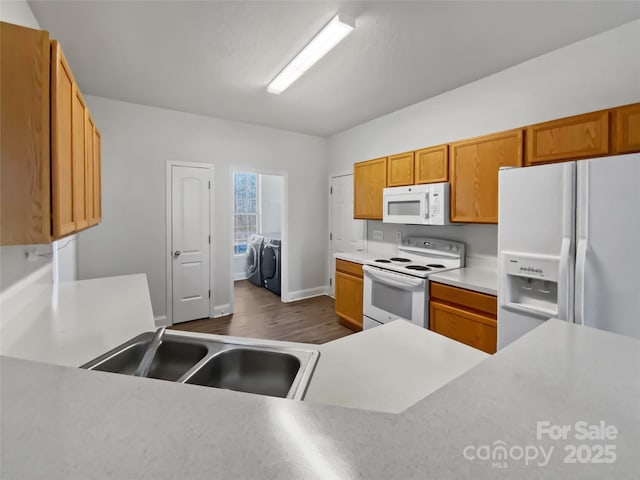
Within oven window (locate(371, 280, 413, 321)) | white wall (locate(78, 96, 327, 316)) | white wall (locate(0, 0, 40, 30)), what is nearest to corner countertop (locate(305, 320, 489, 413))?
oven window (locate(371, 280, 413, 321))

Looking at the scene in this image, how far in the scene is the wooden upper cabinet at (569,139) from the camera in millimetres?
1858

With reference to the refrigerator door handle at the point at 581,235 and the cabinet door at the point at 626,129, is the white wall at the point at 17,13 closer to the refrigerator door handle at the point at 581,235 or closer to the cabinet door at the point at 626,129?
the refrigerator door handle at the point at 581,235

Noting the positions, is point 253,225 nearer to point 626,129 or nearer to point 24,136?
point 24,136

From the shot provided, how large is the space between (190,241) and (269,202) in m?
2.98

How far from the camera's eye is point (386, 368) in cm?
104

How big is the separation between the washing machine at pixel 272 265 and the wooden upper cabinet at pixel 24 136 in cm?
406

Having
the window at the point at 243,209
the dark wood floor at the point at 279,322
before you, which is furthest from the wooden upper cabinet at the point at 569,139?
the window at the point at 243,209

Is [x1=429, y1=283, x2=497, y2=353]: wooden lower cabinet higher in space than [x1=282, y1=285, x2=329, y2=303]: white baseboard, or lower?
higher

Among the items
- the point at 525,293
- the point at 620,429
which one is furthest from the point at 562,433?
the point at 525,293

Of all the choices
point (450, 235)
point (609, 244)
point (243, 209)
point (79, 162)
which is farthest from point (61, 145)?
point (243, 209)

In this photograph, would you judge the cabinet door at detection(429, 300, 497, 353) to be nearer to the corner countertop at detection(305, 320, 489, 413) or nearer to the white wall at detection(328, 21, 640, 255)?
the white wall at detection(328, 21, 640, 255)

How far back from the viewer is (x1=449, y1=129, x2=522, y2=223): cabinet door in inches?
91.5

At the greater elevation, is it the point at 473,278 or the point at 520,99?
the point at 520,99

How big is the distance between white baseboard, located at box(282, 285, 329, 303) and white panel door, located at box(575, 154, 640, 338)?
3669mm
